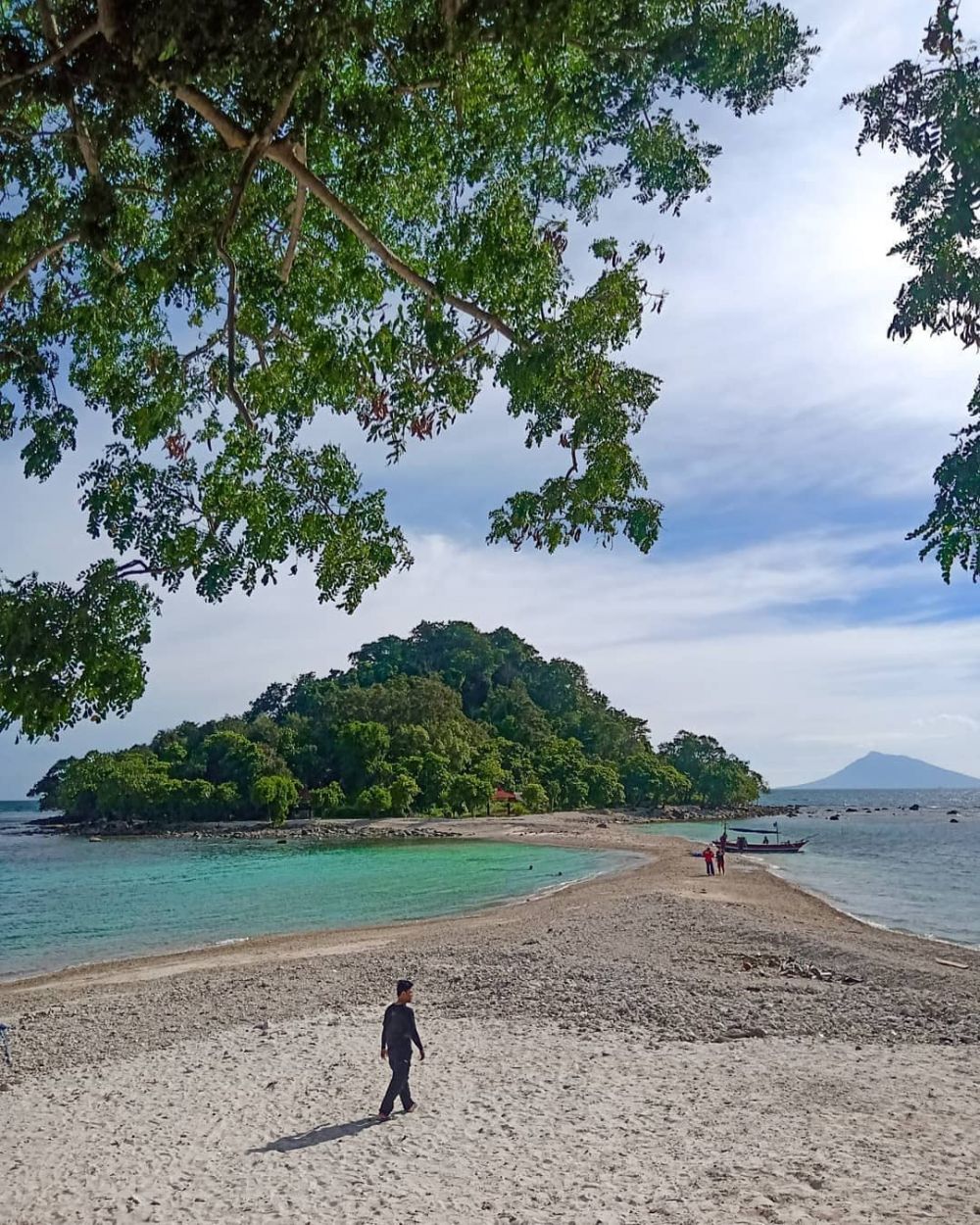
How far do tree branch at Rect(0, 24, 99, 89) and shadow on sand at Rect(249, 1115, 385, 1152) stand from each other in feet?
28.6

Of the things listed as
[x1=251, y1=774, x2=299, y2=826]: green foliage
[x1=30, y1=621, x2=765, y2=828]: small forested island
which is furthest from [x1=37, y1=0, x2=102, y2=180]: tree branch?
[x1=251, y1=774, x2=299, y2=826]: green foliage

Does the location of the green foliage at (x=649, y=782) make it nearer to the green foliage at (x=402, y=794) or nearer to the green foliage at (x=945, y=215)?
the green foliage at (x=402, y=794)

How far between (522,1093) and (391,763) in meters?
77.2

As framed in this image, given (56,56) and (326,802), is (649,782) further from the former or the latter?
(56,56)

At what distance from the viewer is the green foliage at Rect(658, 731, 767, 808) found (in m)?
116

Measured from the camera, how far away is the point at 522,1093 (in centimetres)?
923

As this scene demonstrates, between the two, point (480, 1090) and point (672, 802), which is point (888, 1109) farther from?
point (672, 802)

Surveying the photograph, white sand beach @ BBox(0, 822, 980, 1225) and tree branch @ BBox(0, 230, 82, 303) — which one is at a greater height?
tree branch @ BBox(0, 230, 82, 303)

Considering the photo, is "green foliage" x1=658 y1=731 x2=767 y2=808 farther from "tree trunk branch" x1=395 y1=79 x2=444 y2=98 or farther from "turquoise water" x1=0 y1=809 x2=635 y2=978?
"tree trunk branch" x1=395 y1=79 x2=444 y2=98

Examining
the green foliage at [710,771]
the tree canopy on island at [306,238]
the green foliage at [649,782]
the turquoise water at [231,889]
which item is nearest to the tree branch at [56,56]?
the tree canopy on island at [306,238]

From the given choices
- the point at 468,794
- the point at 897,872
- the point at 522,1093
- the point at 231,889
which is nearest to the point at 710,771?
the point at 468,794

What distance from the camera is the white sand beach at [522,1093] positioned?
6.83m

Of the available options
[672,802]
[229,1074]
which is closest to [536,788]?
[672,802]

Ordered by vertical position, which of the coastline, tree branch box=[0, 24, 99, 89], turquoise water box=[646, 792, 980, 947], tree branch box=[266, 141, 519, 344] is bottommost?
turquoise water box=[646, 792, 980, 947]
